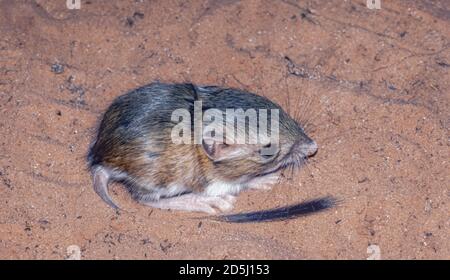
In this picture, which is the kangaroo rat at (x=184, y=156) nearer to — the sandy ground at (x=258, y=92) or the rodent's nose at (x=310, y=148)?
the rodent's nose at (x=310, y=148)

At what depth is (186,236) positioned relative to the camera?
4.35m

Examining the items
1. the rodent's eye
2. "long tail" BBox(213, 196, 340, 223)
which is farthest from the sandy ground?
the rodent's eye

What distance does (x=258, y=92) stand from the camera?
514 cm

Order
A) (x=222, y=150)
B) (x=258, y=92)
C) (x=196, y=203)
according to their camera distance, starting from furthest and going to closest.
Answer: (x=258, y=92)
(x=196, y=203)
(x=222, y=150)

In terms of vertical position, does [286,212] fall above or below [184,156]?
below

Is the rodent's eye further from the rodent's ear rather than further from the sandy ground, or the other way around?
the sandy ground

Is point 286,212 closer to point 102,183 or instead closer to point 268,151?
point 268,151

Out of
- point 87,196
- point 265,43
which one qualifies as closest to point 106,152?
point 87,196

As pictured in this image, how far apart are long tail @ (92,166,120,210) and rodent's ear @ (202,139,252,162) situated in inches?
30.2

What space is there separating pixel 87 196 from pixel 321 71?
2179mm

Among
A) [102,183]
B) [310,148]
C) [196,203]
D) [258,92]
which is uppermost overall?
[258,92]

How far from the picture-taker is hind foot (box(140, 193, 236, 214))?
4.57m

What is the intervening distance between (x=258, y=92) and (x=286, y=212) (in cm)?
115

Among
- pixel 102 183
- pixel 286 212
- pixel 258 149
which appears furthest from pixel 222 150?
pixel 102 183
